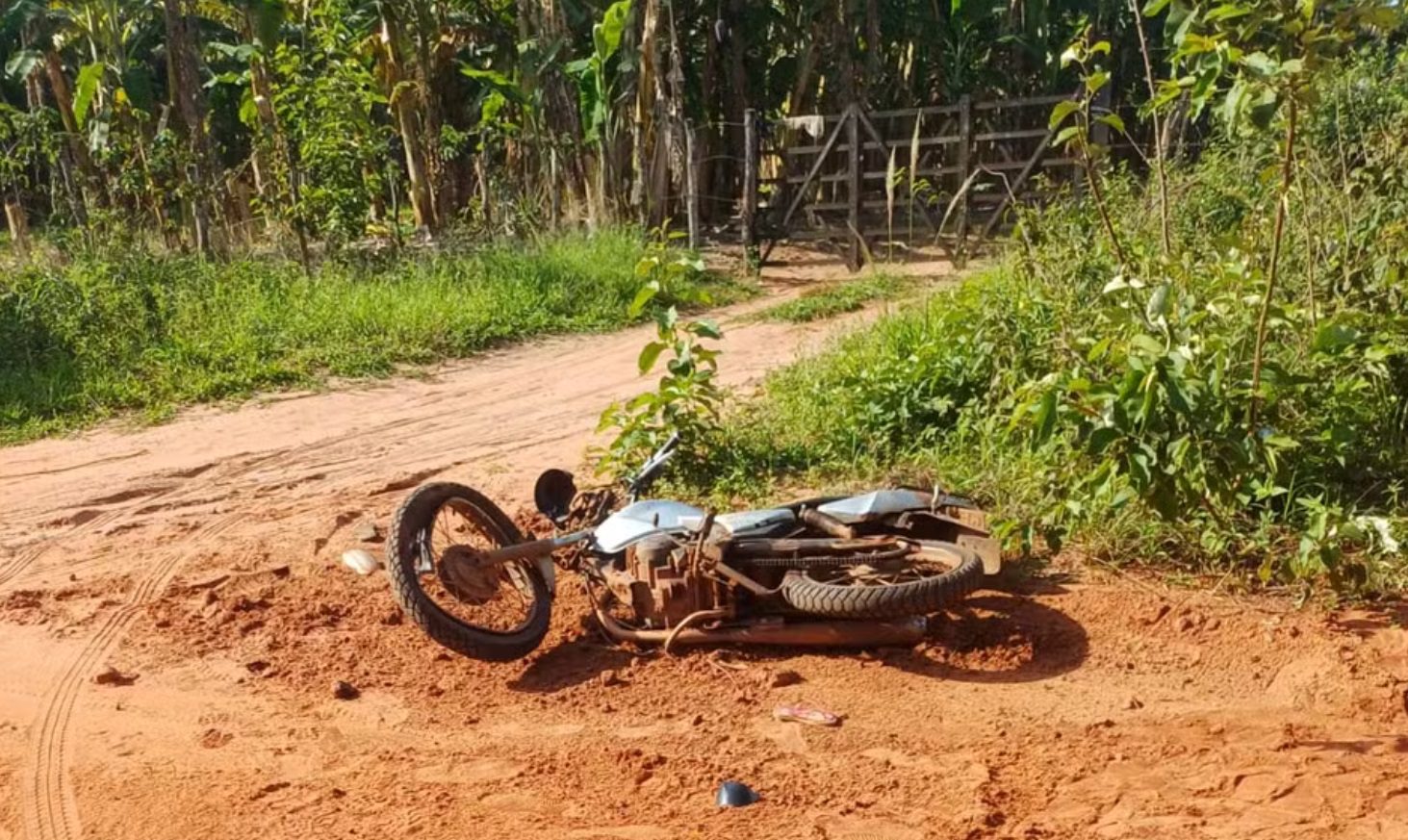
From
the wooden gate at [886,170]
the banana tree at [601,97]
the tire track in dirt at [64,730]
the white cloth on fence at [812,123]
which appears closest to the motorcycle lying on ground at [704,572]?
the tire track in dirt at [64,730]

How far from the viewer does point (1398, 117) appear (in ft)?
20.7

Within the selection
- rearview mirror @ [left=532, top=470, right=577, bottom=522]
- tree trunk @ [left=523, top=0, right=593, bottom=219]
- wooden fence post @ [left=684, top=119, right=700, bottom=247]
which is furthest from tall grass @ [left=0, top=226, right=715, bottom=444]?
rearview mirror @ [left=532, top=470, right=577, bottom=522]

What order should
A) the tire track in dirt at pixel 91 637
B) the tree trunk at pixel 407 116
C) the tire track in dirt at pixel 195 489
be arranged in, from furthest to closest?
1. the tree trunk at pixel 407 116
2. the tire track in dirt at pixel 195 489
3. the tire track in dirt at pixel 91 637

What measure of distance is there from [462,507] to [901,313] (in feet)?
12.5

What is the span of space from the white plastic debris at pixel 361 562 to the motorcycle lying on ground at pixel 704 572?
45 cm

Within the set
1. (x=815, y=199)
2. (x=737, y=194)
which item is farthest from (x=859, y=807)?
(x=737, y=194)

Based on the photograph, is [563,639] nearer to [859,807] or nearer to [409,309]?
[859,807]

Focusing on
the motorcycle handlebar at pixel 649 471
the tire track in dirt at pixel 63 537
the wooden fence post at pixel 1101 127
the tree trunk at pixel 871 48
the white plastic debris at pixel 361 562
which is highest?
the tree trunk at pixel 871 48

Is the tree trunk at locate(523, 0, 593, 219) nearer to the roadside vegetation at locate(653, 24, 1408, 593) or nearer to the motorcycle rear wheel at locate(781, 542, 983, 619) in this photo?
the roadside vegetation at locate(653, 24, 1408, 593)

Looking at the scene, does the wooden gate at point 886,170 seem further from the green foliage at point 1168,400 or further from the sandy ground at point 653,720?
the sandy ground at point 653,720

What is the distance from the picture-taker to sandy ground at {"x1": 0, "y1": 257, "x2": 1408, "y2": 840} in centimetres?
311

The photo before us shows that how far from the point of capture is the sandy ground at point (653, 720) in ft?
10.2

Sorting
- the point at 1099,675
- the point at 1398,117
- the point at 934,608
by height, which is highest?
the point at 1398,117

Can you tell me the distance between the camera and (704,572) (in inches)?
159
